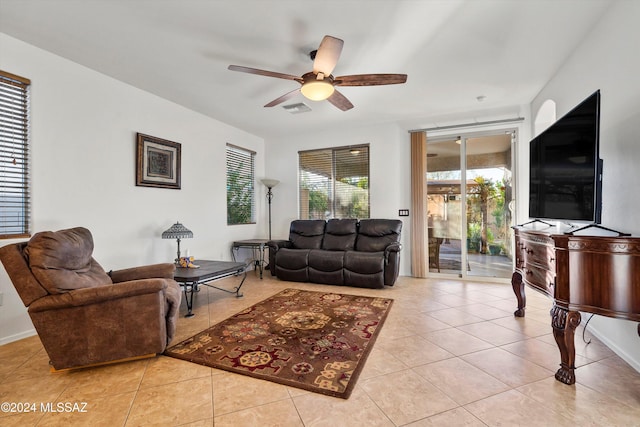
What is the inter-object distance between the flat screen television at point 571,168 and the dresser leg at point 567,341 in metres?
0.67

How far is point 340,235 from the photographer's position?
16.0 feet

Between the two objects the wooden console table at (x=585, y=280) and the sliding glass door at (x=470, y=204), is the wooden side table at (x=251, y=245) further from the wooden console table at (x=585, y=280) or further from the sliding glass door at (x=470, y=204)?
the wooden console table at (x=585, y=280)

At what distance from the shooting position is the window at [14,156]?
244cm

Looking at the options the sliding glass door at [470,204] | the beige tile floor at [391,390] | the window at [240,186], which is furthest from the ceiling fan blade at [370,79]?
the window at [240,186]

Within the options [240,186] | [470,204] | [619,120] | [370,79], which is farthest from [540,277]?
[240,186]

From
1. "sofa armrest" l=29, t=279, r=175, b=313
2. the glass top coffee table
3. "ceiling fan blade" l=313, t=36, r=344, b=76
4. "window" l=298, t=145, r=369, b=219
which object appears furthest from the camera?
"window" l=298, t=145, r=369, b=219

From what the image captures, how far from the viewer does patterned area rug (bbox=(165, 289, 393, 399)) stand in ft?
6.23

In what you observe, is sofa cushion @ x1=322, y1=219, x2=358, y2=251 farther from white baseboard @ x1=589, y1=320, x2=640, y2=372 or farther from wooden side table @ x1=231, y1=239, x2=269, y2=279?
white baseboard @ x1=589, y1=320, x2=640, y2=372

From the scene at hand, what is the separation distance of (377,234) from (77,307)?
3727 millimetres

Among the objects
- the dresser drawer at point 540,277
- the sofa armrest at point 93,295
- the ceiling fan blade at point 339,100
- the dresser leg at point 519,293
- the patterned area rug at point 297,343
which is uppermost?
the ceiling fan blade at point 339,100

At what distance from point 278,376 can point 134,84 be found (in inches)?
139

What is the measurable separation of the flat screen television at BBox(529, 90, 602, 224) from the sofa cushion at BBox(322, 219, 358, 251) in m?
2.55

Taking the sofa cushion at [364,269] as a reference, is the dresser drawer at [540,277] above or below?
above

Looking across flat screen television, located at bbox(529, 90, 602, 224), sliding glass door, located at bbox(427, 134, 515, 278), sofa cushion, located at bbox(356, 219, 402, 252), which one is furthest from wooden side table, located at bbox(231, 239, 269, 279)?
flat screen television, located at bbox(529, 90, 602, 224)
